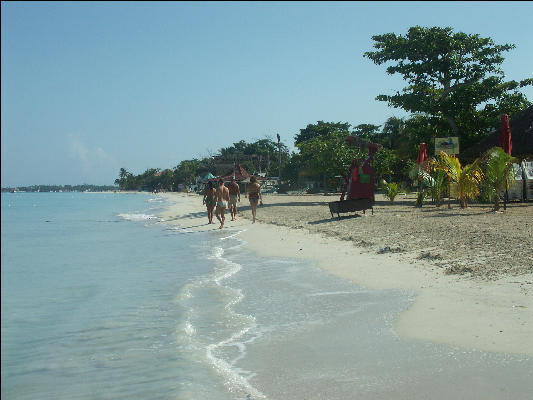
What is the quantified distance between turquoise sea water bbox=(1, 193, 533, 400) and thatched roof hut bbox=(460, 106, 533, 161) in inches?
633

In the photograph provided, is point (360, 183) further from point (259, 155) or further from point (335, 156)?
point (259, 155)

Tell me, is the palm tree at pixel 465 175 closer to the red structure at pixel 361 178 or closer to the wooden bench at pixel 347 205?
the red structure at pixel 361 178

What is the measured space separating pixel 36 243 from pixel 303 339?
13.5 metres

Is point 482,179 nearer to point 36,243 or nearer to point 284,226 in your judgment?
point 284,226

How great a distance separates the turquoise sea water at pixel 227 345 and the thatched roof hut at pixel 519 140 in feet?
52.8

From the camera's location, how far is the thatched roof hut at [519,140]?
2095 cm

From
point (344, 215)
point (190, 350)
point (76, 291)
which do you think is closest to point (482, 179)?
point (344, 215)

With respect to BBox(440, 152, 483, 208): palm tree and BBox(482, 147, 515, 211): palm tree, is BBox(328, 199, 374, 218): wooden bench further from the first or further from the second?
BBox(482, 147, 515, 211): palm tree

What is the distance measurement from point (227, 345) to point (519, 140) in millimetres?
20390

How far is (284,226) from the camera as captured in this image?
52.7ft

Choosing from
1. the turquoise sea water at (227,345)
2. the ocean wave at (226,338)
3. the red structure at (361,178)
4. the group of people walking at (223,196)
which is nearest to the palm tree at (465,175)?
the red structure at (361,178)

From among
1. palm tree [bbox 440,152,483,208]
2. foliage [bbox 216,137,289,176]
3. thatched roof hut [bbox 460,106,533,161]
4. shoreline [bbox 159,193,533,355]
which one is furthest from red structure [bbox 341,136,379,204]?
foliage [bbox 216,137,289,176]

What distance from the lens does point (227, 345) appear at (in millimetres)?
4633

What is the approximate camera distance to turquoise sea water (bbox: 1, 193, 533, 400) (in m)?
3.61
